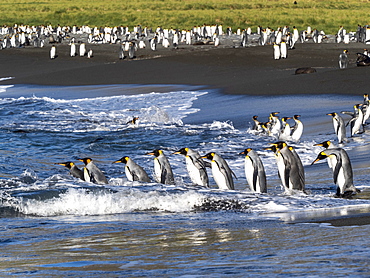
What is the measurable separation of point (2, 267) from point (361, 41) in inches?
1319

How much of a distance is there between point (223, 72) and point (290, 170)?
51.2 ft

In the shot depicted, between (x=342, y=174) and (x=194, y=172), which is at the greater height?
(x=342, y=174)

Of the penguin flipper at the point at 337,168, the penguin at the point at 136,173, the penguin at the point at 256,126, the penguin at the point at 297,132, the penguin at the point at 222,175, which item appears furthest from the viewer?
the penguin at the point at 256,126

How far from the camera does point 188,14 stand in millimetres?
55844

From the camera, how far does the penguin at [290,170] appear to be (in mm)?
7434

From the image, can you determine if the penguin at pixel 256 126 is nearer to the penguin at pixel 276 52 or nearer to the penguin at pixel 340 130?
the penguin at pixel 340 130

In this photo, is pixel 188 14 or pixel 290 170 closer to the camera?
pixel 290 170

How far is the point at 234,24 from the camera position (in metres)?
51.3

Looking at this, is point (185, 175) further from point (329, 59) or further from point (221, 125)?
point (329, 59)

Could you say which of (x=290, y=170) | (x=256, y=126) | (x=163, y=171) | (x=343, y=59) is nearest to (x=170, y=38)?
(x=343, y=59)

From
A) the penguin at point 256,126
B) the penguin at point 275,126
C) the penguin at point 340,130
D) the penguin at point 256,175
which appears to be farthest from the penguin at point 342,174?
the penguin at point 256,126

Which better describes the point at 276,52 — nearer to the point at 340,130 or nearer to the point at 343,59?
the point at 343,59

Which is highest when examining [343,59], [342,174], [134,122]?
[343,59]

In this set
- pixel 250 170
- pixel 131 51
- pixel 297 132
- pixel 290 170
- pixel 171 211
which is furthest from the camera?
pixel 131 51
